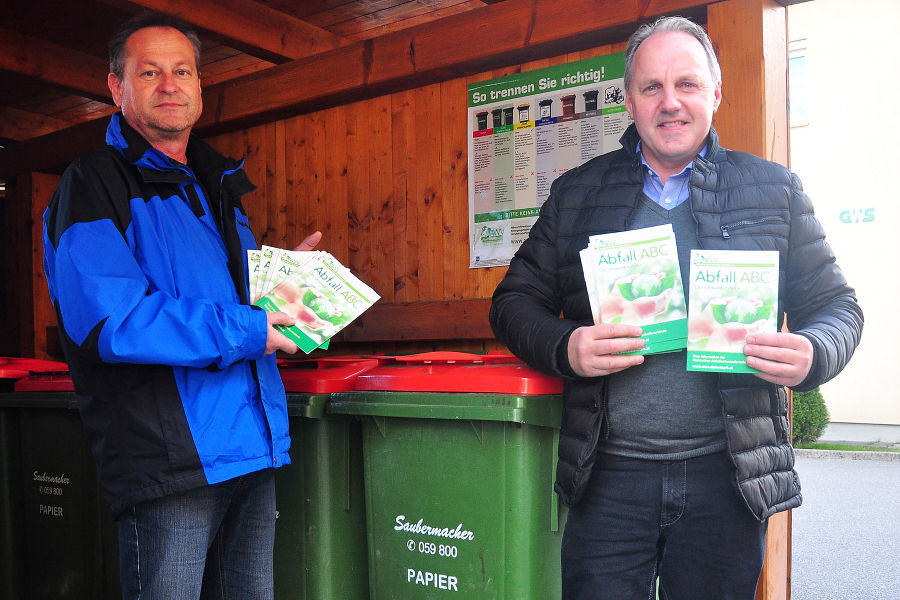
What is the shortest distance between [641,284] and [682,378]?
0.22m

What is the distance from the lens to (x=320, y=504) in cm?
256

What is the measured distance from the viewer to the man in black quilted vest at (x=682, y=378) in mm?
1738

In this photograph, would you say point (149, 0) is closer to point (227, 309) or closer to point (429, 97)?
point (429, 97)

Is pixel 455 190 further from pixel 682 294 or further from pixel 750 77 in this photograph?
pixel 682 294

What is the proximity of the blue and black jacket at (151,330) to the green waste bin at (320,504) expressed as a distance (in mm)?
567

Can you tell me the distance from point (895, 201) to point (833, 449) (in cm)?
436

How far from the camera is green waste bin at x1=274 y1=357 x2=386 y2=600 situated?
101 inches

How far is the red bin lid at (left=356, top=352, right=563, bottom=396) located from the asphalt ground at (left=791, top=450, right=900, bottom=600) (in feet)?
10.0

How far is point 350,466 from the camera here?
8.50 ft

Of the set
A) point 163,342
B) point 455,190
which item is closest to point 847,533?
point 455,190

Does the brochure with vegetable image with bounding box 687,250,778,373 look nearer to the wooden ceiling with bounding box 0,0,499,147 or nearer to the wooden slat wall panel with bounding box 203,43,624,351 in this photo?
the wooden slat wall panel with bounding box 203,43,624,351

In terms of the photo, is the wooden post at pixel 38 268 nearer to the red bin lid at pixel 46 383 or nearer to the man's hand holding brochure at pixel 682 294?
the red bin lid at pixel 46 383

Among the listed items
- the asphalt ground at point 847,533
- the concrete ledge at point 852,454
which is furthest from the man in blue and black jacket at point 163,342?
the concrete ledge at point 852,454

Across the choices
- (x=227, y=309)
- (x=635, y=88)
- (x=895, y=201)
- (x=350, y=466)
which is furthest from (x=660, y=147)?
(x=895, y=201)
